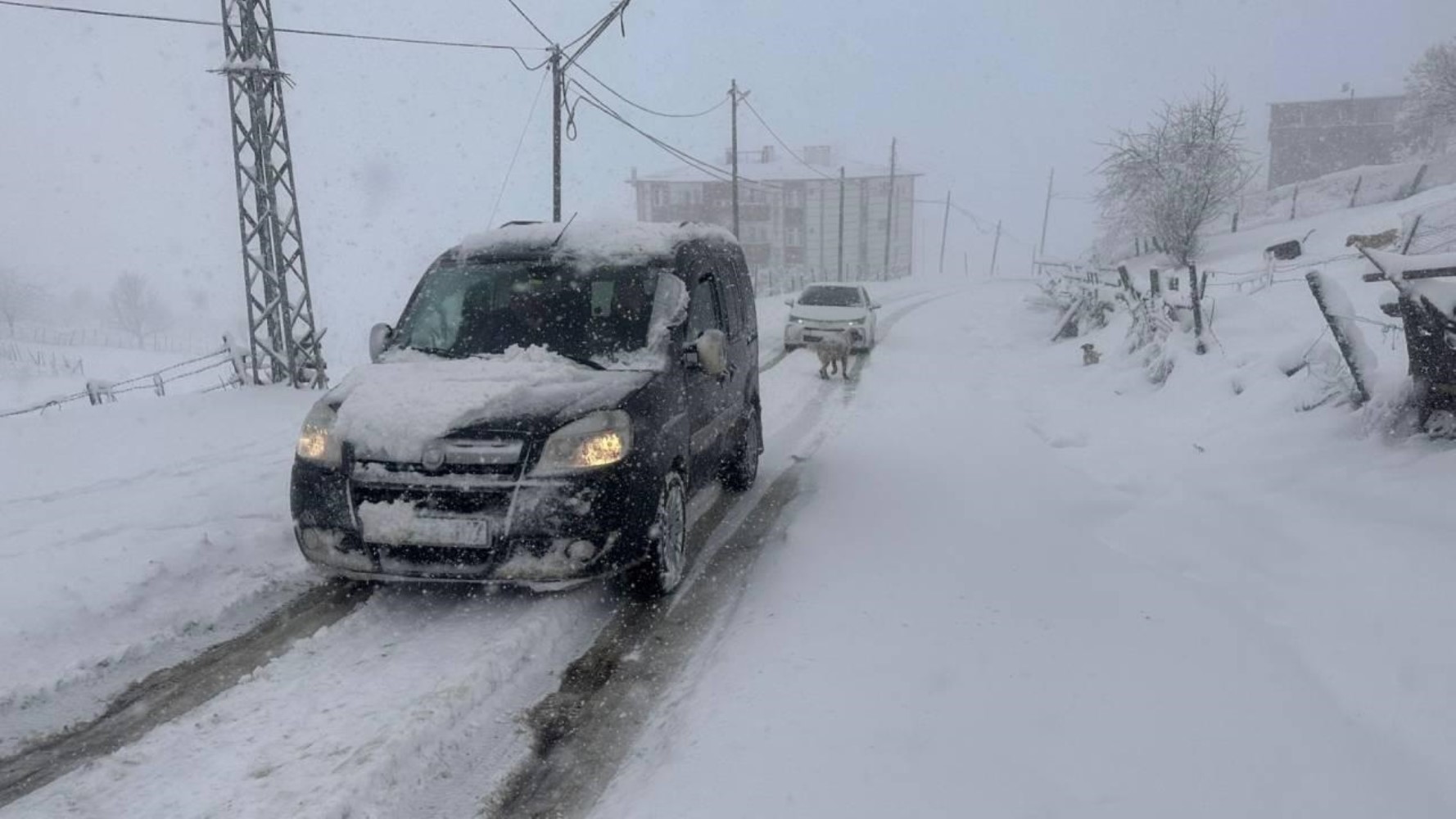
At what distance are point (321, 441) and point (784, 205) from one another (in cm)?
7181

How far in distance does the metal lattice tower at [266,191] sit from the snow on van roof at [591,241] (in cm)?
836

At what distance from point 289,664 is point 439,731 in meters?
1.10

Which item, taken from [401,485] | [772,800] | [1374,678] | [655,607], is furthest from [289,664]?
[1374,678]

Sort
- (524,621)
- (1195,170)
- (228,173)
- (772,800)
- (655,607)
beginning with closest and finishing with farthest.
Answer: (772,800)
(524,621)
(655,607)
(1195,170)
(228,173)

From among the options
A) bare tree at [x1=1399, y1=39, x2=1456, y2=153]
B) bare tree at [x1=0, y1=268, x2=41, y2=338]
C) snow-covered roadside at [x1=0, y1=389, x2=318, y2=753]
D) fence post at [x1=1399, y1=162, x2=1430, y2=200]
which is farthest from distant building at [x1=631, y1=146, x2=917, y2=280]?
snow-covered roadside at [x1=0, y1=389, x2=318, y2=753]

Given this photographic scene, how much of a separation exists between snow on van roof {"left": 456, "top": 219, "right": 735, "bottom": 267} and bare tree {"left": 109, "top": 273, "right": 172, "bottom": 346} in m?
110

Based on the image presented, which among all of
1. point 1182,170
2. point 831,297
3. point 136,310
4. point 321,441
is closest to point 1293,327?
point 831,297

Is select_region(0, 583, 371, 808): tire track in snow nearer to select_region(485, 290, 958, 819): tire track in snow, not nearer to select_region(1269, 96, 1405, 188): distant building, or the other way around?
select_region(485, 290, 958, 819): tire track in snow

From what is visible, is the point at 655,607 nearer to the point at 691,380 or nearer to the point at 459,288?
the point at 691,380

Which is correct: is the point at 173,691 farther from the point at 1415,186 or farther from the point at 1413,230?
the point at 1415,186

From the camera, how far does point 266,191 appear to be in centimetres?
1370

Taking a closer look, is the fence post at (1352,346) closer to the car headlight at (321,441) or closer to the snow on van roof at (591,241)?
the snow on van roof at (591,241)

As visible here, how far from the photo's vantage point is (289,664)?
13.0ft

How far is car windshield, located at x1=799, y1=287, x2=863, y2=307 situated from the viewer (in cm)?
1878
